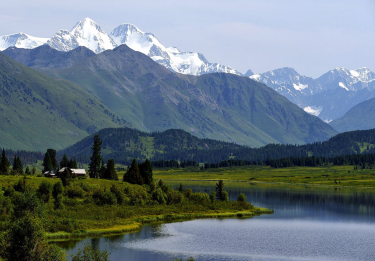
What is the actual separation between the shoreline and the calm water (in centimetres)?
414

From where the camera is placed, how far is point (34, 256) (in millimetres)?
69812

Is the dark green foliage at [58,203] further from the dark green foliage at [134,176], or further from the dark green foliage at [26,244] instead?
the dark green foliage at [26,244]

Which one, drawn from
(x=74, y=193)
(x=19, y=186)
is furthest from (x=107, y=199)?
(x=19, y=186)

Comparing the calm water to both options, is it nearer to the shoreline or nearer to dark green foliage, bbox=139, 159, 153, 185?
the shoreline

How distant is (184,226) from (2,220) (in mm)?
48097

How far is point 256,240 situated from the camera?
115938 millimetres

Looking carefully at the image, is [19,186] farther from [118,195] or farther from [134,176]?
[134,176]

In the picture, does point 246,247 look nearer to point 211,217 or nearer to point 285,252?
point 285,252

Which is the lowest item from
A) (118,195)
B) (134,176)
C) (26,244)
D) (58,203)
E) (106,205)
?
(106,205)

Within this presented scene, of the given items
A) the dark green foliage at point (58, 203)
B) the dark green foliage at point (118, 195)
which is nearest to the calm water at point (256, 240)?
the dark green foliage at point (118, 195)

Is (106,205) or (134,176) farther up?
(134,176)

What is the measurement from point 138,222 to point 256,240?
1478 inches

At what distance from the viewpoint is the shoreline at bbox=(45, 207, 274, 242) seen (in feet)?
371

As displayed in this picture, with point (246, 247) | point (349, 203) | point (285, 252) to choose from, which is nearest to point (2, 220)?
point (246, 247)
